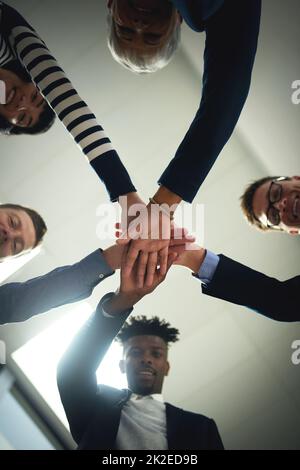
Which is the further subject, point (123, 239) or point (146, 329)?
point (146, 329)

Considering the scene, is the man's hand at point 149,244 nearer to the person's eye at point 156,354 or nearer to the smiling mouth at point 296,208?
the smiling mouth at point 296,208

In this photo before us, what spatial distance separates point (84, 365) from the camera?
1062 mm

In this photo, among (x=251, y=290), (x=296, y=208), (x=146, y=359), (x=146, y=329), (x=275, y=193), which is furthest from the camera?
(x=146, y=329)

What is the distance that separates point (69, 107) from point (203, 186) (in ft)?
2.68

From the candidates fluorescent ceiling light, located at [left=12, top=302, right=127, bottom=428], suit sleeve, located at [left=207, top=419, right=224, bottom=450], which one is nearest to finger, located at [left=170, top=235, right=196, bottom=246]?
suit sleeve, located at [left=207, top=419, right=224, bottom=450]

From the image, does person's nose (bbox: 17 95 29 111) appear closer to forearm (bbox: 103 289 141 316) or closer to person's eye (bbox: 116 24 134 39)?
person's eye (bbox: 116 24 134 39)

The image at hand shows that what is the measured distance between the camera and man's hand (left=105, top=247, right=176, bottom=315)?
104cm

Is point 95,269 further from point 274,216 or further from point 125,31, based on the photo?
point 274,216

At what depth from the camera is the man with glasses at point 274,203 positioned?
148 cm

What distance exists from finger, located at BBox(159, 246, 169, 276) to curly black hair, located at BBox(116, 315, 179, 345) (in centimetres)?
84

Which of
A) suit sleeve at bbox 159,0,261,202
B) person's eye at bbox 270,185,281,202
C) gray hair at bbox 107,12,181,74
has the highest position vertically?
gray hair at bbox 107,12,181,74

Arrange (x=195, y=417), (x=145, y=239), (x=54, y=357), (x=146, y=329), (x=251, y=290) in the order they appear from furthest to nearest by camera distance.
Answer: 1. (x=54, y=357)
2. (x=146, y=329)
3. (x=195, y=417)
4. (x=251, y=290)
5. (x=145, y=239)

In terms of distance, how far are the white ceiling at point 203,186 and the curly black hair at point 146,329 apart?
46mm

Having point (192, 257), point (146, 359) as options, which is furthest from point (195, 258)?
point (146, 359)
